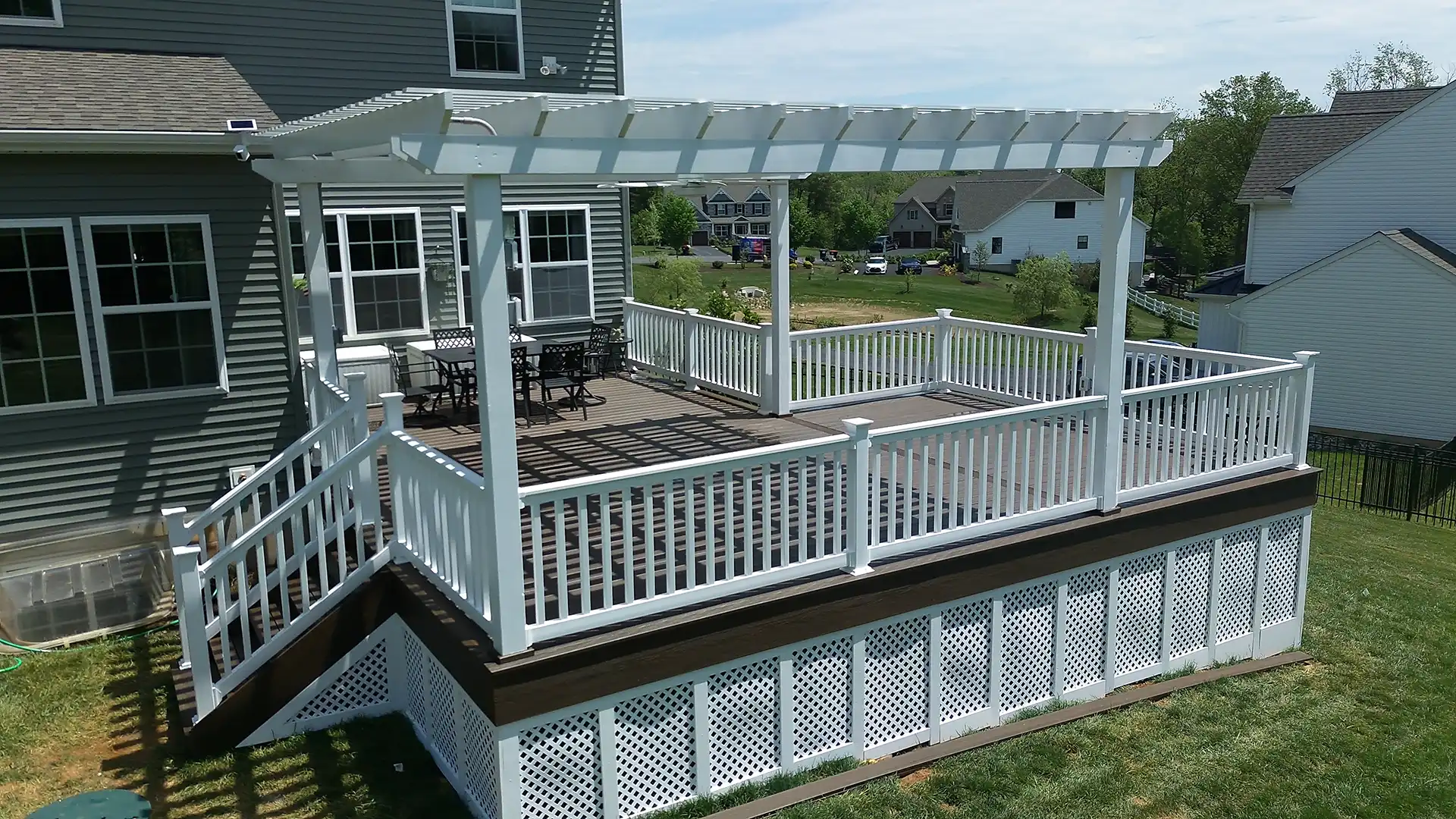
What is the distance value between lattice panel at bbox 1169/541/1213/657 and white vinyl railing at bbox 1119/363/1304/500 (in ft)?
1.87

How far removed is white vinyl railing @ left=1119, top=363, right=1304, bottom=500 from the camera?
766 centimetres

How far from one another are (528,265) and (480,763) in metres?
8.02

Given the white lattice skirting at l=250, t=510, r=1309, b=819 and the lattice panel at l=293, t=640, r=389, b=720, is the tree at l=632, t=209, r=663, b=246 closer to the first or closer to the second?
the white lattice skirting at l=250, t=510, r=1309, b=819

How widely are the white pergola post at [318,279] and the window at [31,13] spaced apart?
11.3ft

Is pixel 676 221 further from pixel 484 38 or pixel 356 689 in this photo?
pixel 356 689

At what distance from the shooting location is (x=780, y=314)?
10.6 meters

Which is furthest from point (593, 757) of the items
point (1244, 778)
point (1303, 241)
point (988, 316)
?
point (988, 316)

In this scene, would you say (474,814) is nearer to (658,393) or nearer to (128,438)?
(128,438)

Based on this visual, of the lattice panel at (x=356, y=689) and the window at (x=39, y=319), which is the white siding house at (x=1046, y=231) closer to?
the window at (x=39, y=319)

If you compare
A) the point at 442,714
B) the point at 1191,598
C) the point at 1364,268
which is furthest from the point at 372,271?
the point at 1364,268

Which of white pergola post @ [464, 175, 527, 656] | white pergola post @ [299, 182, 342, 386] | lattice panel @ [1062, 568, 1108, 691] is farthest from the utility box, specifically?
lattice panel @ [1062, 568, 1108, 691]

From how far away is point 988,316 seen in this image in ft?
158

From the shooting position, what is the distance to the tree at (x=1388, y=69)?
65125 millimetres

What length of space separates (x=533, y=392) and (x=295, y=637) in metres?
6.24
